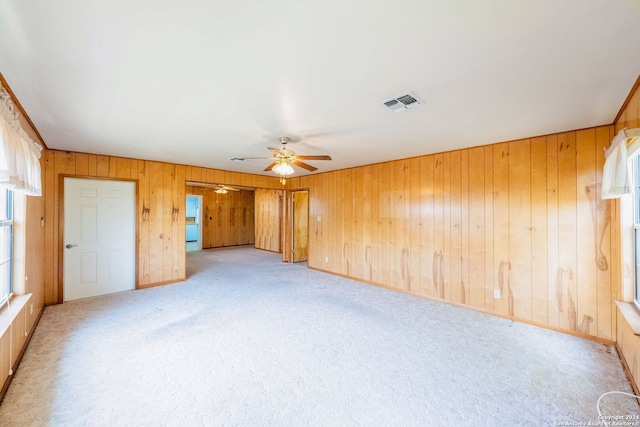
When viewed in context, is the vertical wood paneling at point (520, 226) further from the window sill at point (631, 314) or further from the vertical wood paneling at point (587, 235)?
the window sill at point (631, 314)

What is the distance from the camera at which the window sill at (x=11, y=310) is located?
2063 millimetres

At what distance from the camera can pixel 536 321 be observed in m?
3.30

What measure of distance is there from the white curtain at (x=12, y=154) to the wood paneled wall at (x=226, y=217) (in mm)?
7658

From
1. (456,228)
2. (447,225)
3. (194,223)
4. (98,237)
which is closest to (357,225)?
(447,225)

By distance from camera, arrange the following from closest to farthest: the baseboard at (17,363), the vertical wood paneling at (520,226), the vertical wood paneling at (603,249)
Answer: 1. the baseboard at (17,363)
2. the vertical wood paneling at (603,249)
3. the vertical wood paneling at (520,226)

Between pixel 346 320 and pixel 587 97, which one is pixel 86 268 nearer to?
pixel 346 320

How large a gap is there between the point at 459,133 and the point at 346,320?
2.74 meters

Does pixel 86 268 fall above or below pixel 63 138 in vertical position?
below

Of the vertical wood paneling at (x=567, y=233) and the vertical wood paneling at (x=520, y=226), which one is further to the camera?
the vertical wood paneling at (x=520, y=226)

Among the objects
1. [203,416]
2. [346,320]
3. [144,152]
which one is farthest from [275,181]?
[203,416]

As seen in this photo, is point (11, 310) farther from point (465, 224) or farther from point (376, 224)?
point (465, 224)

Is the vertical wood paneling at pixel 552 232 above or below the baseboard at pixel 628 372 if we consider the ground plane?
above

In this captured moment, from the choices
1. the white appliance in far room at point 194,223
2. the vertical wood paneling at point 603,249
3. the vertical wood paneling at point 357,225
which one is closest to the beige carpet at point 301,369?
the vertical wood paneling at point 603,249

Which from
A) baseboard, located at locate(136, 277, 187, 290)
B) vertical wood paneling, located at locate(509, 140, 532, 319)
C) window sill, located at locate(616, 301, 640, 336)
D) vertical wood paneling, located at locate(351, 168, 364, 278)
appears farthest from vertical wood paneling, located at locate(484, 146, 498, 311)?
baseboard, located at locate(136, 277, 187, 290)
